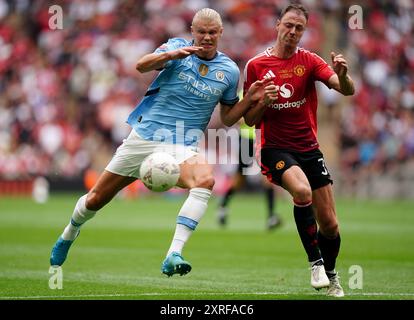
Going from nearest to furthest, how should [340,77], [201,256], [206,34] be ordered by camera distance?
[340,77] → [206,34] → [201,256]

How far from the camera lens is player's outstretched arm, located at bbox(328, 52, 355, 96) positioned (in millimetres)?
8125

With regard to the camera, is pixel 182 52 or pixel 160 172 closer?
pixel 182 52

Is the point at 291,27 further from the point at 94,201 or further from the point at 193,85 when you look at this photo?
the point at 94,201

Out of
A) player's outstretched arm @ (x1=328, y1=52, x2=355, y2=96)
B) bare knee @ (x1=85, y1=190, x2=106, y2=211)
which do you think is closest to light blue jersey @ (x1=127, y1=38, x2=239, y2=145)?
bare knee @ (x1=85, y1=190, x2=106, y2=211)

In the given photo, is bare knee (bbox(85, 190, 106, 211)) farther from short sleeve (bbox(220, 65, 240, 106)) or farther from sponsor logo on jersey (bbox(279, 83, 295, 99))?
sponsor logo on jersey (bbox(279, 83, 295, 99))

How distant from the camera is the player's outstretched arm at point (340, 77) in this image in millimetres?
8125

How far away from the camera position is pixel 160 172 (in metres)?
8.15

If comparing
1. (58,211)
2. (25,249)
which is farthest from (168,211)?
(25,249)

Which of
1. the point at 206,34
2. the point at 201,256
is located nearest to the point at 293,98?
the point at 206,34

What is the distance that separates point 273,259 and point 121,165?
4.11 meters

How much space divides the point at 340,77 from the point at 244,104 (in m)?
1.00

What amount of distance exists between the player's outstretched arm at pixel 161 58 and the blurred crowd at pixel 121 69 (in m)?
19.6

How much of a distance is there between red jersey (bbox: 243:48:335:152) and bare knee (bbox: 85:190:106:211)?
1763mm
